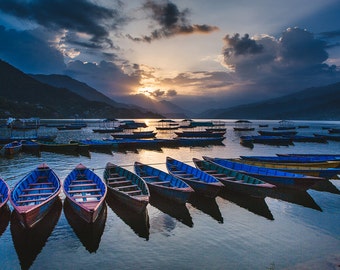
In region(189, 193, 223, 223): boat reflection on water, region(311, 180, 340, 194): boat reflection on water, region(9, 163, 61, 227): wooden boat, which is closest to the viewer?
region(9, 163, 61, 227): wooden boat

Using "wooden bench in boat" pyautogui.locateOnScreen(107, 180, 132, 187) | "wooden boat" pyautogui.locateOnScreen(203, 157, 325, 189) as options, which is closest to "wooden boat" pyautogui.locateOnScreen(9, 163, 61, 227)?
"wooden bench in boat" pyautogui.locateOnScreen(107, 180, 132, 187)

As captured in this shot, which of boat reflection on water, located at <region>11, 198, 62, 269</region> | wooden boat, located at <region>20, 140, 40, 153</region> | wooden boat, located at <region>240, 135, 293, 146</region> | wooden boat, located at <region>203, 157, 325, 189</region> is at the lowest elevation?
boat reflection on water, located at <region>11, 198, 62, 269</region>

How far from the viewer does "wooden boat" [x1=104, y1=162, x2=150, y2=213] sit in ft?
54.0

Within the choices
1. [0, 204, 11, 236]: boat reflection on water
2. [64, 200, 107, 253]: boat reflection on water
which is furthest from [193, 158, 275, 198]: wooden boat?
[0, 204, 11, 236]: boat reflection on water

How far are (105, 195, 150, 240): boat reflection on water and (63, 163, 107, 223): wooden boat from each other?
1.62 metres

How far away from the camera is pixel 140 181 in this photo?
798 inches

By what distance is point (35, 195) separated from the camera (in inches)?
698

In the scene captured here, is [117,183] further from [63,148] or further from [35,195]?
[63,148]

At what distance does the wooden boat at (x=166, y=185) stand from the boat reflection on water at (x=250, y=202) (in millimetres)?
4692

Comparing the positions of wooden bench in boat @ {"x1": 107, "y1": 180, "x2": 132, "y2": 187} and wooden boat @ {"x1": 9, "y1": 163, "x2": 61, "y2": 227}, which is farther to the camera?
wooden bench in boat @ {"x1": 107, "y1": 180, "x2": 132, "y2": 187}

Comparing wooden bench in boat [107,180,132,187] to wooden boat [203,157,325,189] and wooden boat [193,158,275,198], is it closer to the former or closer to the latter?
wooden boat [193,158,275,198]

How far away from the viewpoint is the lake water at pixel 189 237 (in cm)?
1245

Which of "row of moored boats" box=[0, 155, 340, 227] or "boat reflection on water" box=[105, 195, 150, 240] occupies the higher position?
"row of moored boats" box=[0, 155, 340, 227]

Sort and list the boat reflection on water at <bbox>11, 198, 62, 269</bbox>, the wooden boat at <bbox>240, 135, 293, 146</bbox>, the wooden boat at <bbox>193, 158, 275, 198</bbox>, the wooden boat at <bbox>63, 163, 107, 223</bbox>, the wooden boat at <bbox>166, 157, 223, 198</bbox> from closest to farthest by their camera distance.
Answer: the boat reflection on water at <bbox>11, 198, 62, 269</bbox> < the wooden boat at <bbox>63, 163, 107, 223</bbox> < the wooden boat at <bbox>166, 157, 223, 198</bbox> < the wooden boat at <bbox>193, 158, 275, 198</bbox> < the wooden boat at <bbox>240, 135, 293, 146</bbox>
